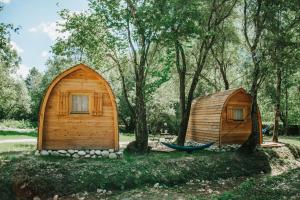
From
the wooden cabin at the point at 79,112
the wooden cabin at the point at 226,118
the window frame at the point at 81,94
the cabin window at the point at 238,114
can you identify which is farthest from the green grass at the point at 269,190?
the cabin window at the point at 238,114

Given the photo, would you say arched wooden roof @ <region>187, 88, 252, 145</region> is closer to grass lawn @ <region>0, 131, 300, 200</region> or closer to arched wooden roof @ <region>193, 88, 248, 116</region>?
arched wooden roof @ <region>193, 88, 248, 116</region>

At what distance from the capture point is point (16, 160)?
1298 cm

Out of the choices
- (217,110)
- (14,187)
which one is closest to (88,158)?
(14,187)

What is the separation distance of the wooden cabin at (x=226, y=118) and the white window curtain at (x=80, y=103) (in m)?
8.70

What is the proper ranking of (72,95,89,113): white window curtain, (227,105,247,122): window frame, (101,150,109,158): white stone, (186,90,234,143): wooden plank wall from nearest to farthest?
(101,150,109,158): white stone → (72,95,89,113): white window curtain → (186,90,234,143): wooden plank wall → (227,105,247,122): window frame

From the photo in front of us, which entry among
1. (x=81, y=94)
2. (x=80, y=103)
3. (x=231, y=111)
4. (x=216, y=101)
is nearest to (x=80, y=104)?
(x=80, y=103)

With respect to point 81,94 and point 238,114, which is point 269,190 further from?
point 238,114

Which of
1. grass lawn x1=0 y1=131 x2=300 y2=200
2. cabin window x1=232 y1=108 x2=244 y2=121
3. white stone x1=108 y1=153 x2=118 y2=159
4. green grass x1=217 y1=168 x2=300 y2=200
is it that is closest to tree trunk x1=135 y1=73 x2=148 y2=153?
grass lawn x1=0 y1=131 x2=300 y2=200

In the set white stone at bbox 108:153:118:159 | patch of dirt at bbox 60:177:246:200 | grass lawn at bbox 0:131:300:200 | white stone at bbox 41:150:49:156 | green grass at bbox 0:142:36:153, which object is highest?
white stone at bbox 41:150:49:156

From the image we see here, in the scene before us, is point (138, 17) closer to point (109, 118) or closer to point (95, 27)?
point (95, 27)

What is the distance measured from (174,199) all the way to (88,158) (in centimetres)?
533

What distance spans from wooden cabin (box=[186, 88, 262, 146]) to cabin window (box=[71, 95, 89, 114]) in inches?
342

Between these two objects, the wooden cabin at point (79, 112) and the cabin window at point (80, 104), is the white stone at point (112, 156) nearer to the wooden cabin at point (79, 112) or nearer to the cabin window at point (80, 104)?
the wooden cabin at point (79, 112)

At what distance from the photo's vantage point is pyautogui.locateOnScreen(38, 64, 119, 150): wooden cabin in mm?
15219
